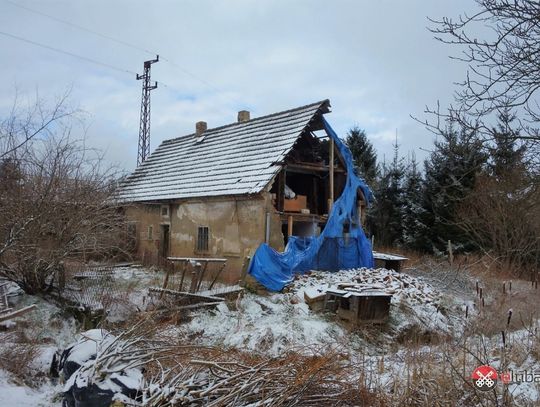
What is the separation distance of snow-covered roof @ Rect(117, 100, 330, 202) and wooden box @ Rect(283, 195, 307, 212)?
161cm

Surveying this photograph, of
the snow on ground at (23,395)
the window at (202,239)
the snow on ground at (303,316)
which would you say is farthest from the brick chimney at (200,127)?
the snow on ground at (23,395)

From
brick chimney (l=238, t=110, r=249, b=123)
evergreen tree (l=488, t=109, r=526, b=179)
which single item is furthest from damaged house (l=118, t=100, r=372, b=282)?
evergreen tree (l=488, t=109, r=526, b=179)

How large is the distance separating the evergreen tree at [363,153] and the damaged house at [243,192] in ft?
45.8

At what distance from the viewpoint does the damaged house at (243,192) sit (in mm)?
17047

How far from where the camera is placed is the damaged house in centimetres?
1705

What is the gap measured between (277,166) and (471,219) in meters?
14.0

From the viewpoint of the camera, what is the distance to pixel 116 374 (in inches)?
224

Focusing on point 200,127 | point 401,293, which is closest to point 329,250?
point 401,293

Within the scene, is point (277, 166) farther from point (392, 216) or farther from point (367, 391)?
point (392, 216)

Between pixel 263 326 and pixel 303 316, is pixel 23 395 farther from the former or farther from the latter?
pixel 303 316

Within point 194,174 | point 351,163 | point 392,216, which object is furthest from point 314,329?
point 392,216

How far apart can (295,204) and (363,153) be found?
19.0 metres

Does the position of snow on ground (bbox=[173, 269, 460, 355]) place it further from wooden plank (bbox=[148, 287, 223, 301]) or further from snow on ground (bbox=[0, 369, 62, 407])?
snow on ground (bbox=[0, 369, 62, 407])

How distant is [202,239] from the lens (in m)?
19.1
